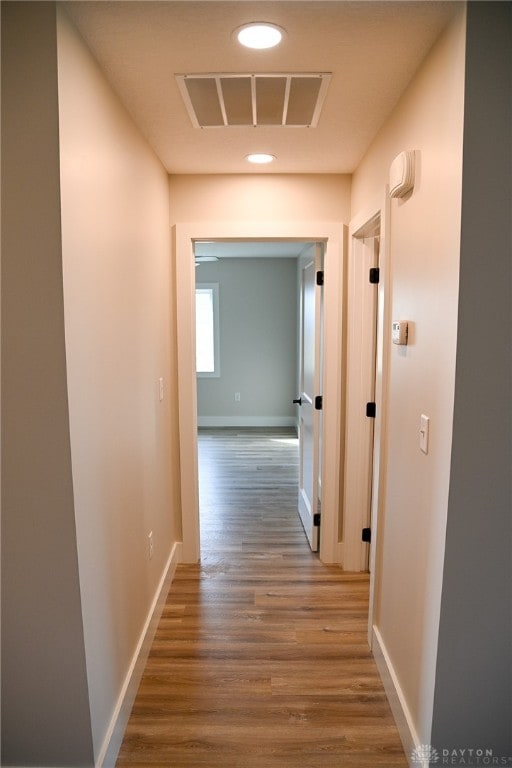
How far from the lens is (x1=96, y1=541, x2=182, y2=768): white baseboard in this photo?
1.65 m

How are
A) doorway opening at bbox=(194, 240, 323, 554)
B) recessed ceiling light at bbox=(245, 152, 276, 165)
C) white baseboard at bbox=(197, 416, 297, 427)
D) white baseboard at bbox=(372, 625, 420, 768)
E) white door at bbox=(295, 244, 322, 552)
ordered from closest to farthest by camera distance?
white baseboard at bbox=(372, 625, 420, 768) → recessed ceiling light at bbox=(245, 152, 276, 165) → white door at bbox=(295, 244, 322, 552) → doorway opening at bbox=(194, 240, 323, 554) → white baseboard at bbox=(197, 416, 297, 427)

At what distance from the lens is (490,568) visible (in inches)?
55.9

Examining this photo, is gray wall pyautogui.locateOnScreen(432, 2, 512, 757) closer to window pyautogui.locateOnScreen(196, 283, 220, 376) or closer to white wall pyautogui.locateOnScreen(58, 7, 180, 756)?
white wall pyautogui.locateOnScreen(58, 7, 180, 756)

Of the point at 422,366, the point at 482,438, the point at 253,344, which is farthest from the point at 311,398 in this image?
the point at 253,344

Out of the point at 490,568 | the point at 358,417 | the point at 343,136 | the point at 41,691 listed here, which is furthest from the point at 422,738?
the point at 343,136

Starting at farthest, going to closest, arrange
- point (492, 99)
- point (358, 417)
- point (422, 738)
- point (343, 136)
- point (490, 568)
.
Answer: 1. point (358, 417)
2. point (343, 136)
3. point (422, 738)
4. point (490, 568)
5. point (492, 99)

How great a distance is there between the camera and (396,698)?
187cm

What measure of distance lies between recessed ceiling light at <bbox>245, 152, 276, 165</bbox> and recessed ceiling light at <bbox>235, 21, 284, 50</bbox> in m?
1.00

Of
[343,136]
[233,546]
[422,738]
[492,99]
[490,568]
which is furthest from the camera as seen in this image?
[233,546]

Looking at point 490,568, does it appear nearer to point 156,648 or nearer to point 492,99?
point 492,99

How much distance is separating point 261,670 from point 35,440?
1527 millimetres

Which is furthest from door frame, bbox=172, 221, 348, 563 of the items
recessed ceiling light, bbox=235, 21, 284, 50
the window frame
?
the window frame

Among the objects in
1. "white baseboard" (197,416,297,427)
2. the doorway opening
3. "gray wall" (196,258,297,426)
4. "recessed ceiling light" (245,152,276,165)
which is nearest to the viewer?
"recessed ceiling light" (245,152,276,165)

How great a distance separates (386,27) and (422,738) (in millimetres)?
2173
